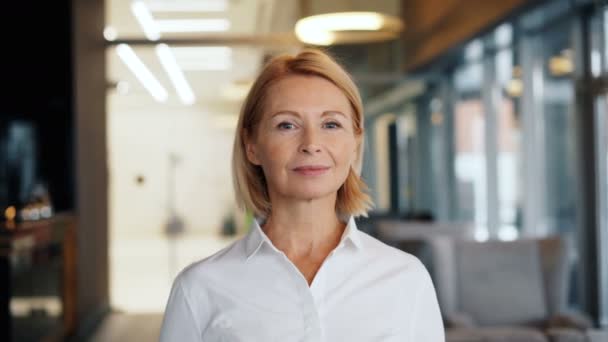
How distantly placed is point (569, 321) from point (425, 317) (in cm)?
288

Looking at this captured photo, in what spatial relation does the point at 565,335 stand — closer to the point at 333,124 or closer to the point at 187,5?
the point at 333,124

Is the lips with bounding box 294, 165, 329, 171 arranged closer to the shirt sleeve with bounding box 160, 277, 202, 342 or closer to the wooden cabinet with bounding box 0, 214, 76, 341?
the shirt sleeve with bounding box 160, 277, 202, 342

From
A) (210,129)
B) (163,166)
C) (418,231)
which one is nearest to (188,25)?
(210,129)

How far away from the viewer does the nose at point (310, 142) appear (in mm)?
1295

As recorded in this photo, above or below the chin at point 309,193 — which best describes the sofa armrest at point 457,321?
below

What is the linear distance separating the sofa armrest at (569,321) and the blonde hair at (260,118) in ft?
8.87

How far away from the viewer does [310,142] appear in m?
1.30

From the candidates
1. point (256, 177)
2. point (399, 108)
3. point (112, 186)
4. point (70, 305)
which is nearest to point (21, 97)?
point (112, 186)

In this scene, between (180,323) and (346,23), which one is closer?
(180,323)

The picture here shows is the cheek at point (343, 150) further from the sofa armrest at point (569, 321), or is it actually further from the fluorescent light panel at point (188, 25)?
the fluorescent light panel at point (188, 25)

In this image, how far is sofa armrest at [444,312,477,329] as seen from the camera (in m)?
3.92

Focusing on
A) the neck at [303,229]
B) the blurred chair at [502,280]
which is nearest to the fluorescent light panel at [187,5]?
the blurred chair at [502,280]

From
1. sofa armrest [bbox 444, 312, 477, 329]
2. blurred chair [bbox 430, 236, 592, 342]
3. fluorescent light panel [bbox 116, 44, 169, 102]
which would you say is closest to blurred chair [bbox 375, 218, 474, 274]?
blurred chair [bbox 430, 236, 592, 342]

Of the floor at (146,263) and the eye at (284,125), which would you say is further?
the floor at (146,263)
